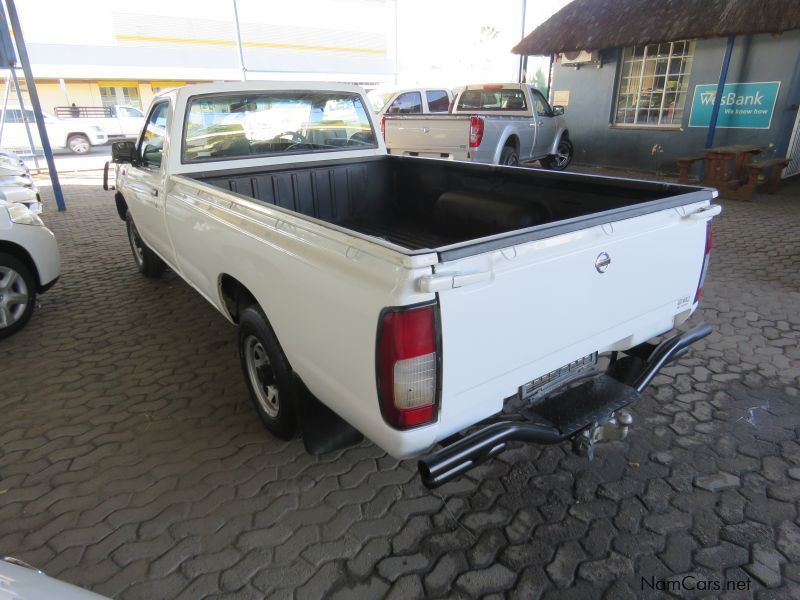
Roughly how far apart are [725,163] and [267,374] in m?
9.75

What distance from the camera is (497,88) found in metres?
11.7

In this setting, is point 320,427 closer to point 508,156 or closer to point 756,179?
point 508,156

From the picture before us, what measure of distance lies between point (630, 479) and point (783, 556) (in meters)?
0.68

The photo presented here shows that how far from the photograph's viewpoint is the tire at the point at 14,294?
4.37m

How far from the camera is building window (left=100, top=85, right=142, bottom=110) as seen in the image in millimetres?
30672

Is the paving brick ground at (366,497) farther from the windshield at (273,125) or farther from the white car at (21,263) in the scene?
the windshield at (273,125)

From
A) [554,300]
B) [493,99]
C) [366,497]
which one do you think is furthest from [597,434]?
[493,99]

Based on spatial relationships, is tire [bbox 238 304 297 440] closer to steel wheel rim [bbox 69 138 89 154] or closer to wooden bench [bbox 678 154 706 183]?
wooden bench [bbox 678 154 706 183]

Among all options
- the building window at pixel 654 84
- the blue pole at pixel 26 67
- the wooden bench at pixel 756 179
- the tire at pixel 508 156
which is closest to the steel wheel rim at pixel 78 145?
the blue pole at pixel 26 67

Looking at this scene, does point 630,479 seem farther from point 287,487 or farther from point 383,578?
point 287,487

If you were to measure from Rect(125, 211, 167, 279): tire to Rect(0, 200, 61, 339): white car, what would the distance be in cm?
93

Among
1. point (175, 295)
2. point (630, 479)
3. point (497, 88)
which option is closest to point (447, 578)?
point (630, 479)

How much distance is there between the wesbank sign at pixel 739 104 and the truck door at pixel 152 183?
11.1m

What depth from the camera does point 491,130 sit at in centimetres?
982
